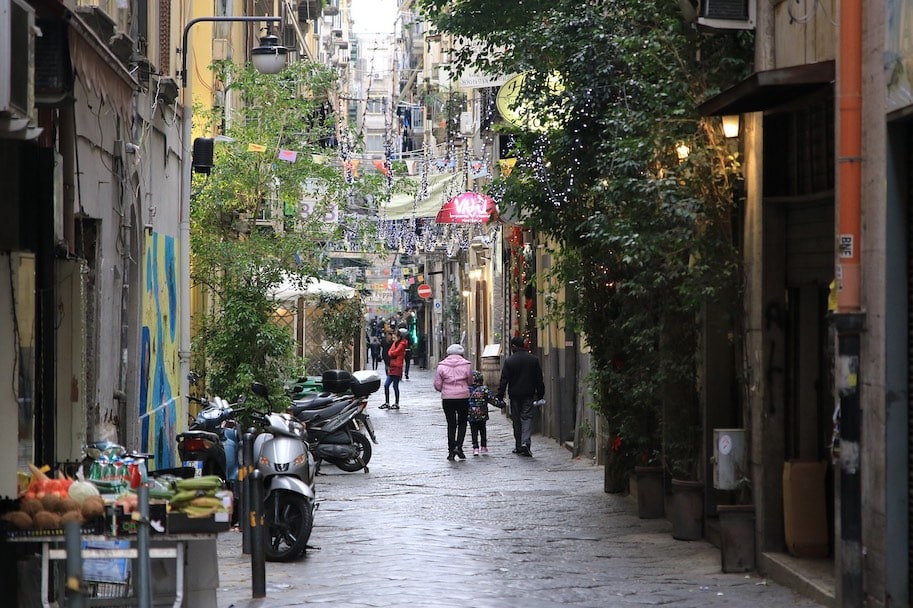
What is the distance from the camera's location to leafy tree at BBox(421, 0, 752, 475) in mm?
13383

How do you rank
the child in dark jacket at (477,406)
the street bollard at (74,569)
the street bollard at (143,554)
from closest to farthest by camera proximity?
the street bollard at (74,569), the street bollard at (143,554), the child in dark jacket at (477,406)

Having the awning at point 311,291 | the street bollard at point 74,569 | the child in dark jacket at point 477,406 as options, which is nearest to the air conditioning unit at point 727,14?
the street bollard at point 74,569

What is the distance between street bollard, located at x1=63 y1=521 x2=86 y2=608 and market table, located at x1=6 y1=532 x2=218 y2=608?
1.37m

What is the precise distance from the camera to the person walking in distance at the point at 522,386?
2492 cm

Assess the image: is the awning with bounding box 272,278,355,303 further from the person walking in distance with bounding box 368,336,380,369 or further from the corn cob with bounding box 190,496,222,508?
the person walking in distance with bounding box 368,336,380,369

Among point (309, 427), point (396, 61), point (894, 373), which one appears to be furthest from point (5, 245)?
point (396, 61)

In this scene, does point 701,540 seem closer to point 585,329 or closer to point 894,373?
point 585,329

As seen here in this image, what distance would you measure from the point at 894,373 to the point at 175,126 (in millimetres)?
11381

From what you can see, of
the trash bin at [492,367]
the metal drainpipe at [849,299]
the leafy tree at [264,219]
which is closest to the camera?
the metal drainpipe at [849,299]

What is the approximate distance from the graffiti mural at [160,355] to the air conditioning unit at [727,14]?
6.40 meters

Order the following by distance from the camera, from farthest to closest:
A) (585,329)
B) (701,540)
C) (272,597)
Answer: (585,329)
(701,540)
(272,597)

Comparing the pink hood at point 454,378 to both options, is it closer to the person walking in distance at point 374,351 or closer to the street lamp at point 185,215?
the street lamp at point 185,215

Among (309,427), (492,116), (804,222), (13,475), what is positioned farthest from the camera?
(492,116)

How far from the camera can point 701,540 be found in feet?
47.9
